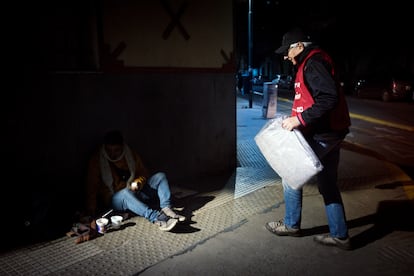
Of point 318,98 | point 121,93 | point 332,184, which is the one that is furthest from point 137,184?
point 318,98

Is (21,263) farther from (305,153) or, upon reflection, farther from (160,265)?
(305,153)

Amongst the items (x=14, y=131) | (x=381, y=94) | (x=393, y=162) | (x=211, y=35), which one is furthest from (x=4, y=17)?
(x=381, y=94)

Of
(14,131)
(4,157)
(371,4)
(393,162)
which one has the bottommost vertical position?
(393,162)

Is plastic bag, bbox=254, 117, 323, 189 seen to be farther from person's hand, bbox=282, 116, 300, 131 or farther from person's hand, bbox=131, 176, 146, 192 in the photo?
person's hand, bbox=131, 176, 146, 192

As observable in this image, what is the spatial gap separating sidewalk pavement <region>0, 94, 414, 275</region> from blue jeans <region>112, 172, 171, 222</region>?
165mm

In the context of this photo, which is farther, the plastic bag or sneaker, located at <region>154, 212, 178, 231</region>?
sneaker, located at <region>154, 212, 178, 231</region>

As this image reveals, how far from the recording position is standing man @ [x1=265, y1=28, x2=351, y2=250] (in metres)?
3.07

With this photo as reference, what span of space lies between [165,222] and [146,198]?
25.6 inches

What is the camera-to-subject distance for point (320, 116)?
3.07 m

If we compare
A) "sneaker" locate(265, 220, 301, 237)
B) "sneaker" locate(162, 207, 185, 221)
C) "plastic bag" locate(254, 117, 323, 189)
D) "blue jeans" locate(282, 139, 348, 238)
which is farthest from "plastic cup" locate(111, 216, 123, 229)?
"blue jeans" locate(282, 139, 348, 238)

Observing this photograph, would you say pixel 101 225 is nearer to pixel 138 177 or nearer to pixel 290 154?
pixel 138 177

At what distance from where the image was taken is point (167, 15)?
504 centimetres

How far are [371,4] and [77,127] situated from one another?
29.2 m

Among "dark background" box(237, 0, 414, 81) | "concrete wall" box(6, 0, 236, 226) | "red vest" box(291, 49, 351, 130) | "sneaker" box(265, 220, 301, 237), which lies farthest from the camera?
"dark background" box(237, 0, 414, 81)
